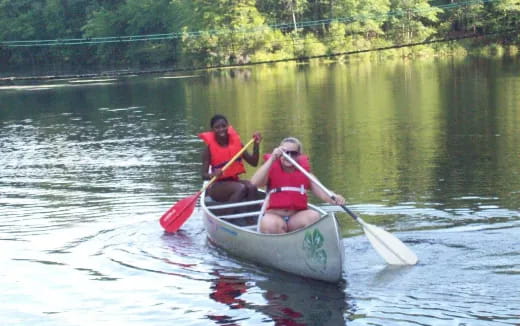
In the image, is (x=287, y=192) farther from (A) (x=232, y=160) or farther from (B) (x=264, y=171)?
(A) (x=232, y=160)

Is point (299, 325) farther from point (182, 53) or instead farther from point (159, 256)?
point (182, 53)

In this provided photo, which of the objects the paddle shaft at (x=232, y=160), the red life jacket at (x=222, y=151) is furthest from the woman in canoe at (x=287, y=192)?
the red life jacket at (x=222, y=151)

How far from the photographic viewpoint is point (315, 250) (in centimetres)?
880

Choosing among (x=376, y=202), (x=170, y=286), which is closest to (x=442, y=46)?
(x=376, y=202)

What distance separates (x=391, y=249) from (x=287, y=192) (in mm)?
1287

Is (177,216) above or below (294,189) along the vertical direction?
below

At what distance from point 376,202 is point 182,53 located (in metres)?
59.3

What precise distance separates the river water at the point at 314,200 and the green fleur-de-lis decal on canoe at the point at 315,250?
25 centimetres

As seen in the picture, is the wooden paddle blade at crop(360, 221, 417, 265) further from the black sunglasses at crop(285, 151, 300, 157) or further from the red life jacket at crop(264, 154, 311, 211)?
the black sunglasses at crop(285, 151, 300, 157)

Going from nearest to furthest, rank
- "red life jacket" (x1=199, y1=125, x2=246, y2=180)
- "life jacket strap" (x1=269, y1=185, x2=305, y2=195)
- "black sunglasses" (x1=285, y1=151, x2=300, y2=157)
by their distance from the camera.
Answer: "black sunglasses" (x1=285, y1=151, x2=300, y2=157) < "life jacket strap" (x1=269, y1=185, x2=305, y2=195) < "red life jacket" (x1=199, y1=125, x2=246, y2=180)

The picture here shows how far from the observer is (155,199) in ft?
48.5

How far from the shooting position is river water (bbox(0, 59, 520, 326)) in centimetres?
855

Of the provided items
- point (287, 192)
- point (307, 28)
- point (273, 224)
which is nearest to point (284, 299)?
point (273, 224)

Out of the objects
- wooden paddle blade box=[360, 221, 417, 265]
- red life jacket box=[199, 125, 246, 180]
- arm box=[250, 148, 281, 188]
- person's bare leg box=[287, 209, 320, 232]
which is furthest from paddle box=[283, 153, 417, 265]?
red life jacket box=[199, 125, 246, 180]
